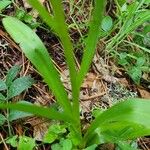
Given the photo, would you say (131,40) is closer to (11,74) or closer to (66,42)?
(11,74)

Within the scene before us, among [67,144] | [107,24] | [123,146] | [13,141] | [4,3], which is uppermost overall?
[4,3]

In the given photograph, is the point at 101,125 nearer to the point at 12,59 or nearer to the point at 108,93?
the point at 108,93

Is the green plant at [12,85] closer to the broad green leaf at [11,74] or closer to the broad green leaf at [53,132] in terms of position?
the broad green leaf at [11,74]

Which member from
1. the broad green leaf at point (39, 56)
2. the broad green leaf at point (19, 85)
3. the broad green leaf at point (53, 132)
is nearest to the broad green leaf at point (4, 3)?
the broad green leaf at point (39, 56)

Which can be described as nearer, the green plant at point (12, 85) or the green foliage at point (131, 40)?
the green plant at point (12, 85)

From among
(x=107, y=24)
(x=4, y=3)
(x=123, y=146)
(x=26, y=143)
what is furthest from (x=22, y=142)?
(x=107, y=24)

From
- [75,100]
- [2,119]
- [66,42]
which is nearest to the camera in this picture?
[66,42]
